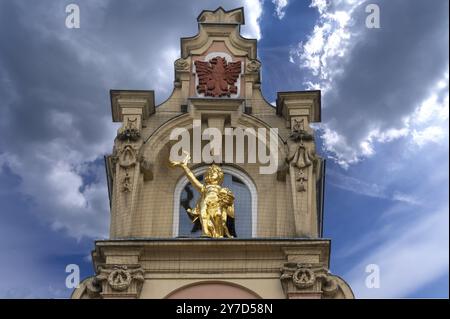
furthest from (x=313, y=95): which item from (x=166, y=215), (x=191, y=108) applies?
(x=166, y=215)

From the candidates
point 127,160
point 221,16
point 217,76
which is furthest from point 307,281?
point 221,16

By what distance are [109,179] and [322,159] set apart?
6.34 metres

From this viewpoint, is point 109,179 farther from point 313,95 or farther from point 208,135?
point 313,95

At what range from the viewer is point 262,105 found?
2841cm

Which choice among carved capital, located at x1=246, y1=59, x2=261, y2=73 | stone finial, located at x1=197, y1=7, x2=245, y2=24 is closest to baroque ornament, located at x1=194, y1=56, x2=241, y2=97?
carved capital, located at x1=246, y1=59, x2=261, y2=73

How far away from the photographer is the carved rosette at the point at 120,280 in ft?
77.8

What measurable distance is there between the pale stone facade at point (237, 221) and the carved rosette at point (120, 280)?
3 centimetres

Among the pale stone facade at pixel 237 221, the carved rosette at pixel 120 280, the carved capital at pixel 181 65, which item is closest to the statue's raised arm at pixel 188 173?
the pale stone facade at pixel 237 221

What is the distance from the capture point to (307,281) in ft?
78.1

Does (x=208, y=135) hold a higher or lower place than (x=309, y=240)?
higher

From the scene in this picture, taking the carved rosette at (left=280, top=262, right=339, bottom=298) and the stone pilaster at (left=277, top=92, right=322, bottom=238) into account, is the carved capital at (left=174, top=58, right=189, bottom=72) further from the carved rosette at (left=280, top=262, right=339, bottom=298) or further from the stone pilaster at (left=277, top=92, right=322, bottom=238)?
the carved rosette at (left=280, top=262, right=339, bottom=298)

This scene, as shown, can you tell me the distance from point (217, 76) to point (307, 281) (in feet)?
25.8
